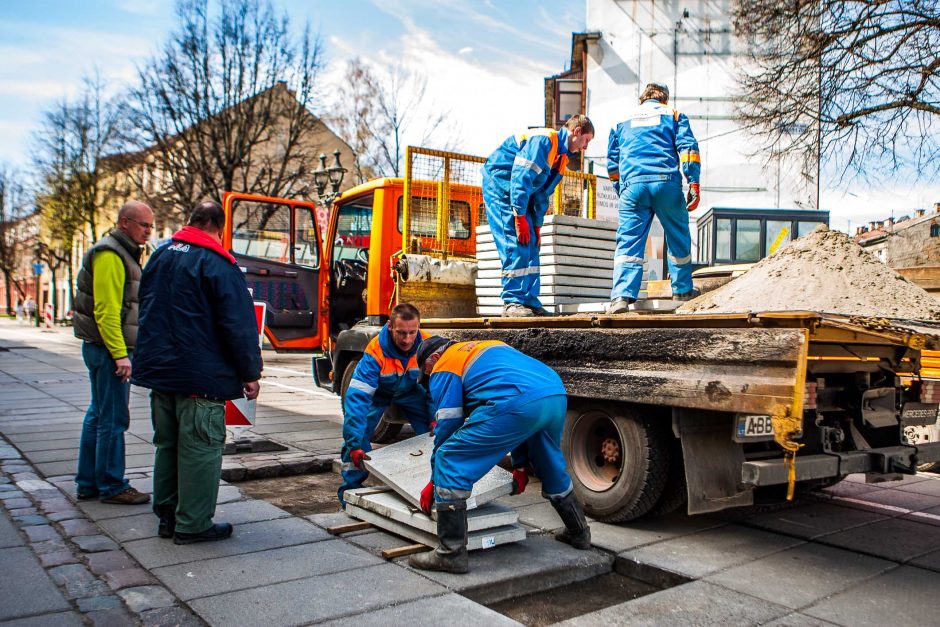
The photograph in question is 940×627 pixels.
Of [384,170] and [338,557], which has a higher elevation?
[384,170]

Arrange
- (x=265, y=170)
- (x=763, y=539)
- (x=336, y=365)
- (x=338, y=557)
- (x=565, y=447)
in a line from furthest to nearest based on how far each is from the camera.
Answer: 1. (x=265, y=170)
2. (x=336, y=365)
3. (x=565, y=447)
4. (x=763, y=539)
5. (x=338, y=557)

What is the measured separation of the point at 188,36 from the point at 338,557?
2530cm

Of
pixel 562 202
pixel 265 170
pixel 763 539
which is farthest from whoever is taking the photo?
pixel 265 170

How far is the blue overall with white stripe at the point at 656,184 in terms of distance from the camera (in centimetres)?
593

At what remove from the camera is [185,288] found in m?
4.14

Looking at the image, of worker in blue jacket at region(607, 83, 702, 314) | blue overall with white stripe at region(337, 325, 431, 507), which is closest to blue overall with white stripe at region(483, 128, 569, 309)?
worker in blue jacket at region(607, 83, 702, 314)

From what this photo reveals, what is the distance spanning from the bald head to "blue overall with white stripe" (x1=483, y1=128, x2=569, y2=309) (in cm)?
269

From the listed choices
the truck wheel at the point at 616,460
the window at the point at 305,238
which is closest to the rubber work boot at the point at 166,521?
the truck wheel at the point at 616,460

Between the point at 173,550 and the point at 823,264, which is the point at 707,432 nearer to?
the point at 823,264

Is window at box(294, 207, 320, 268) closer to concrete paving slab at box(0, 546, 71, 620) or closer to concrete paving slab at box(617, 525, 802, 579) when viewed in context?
concrete paving slab at box(0, 546, 71, 620)

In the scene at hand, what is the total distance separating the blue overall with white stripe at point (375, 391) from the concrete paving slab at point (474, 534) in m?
0.47

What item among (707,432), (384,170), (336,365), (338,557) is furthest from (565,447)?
(384,170)

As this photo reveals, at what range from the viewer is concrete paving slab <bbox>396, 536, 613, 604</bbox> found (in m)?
3.64

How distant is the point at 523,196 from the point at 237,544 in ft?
11.1
